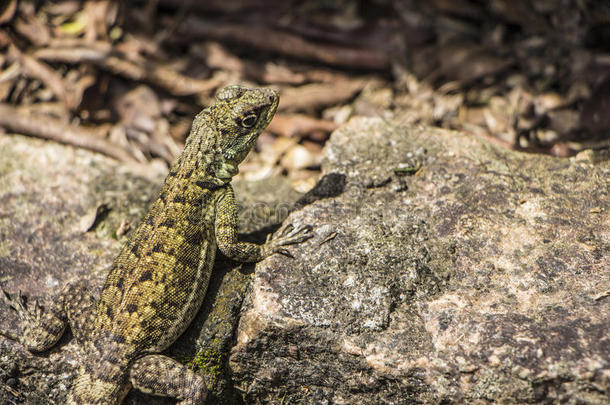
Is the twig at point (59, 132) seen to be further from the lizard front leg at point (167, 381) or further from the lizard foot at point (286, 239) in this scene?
the lizard front leg at point (167, 381)

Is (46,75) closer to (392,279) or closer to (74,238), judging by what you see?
(74,238)

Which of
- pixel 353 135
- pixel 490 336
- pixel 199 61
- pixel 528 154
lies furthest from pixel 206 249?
pixel 199 61

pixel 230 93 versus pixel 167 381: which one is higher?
pixel 230 93

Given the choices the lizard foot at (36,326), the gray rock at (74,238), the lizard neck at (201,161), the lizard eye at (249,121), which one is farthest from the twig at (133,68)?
the lizard foot at (36,326)

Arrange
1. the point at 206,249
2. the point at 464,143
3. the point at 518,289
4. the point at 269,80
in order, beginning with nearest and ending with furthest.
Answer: the point at 518,289
the point at 206,249
the point at 464,143
the point at 269,80

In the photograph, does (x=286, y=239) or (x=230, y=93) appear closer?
(x=286, y=239)

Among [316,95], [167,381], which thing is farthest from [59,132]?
[167,381]

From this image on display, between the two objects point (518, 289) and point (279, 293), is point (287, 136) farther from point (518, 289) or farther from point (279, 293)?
point (518, 289)

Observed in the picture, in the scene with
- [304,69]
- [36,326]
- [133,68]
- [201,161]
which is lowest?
[36,326]
